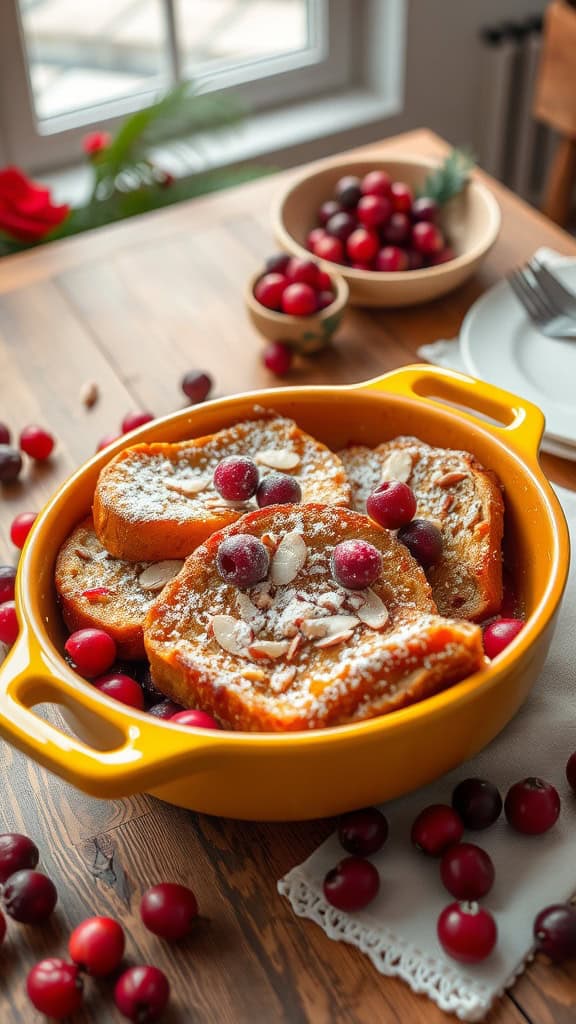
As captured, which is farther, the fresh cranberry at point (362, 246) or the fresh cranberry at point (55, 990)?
the fresh cranberry at point (362, 246)

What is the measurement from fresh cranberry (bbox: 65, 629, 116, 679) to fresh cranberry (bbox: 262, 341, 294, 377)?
68 cm

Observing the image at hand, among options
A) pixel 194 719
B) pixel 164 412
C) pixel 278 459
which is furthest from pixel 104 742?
pixel 164 412

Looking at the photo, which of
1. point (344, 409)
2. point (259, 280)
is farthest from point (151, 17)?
point (344, 409)

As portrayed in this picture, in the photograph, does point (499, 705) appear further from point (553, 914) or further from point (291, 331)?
point (291, 331)

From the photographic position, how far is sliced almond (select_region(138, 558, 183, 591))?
3.51 feet

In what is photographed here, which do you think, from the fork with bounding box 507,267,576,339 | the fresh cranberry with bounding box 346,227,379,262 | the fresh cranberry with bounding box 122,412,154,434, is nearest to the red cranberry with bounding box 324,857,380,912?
the fresh cranberry with bounding box 122,412,154,434

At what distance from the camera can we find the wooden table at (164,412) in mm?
858

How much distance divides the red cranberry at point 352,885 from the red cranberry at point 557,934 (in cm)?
14

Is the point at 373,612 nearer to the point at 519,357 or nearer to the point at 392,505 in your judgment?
the point at 392,505

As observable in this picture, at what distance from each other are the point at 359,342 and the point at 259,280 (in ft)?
0.62

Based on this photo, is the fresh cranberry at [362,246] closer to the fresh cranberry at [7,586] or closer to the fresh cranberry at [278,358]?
the fresh cranberry at [278,358]

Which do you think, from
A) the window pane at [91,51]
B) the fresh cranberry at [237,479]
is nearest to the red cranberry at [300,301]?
the fresh cranberry at [237,479]

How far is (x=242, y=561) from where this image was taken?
0.95 metres

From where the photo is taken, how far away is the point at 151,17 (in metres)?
3.11
